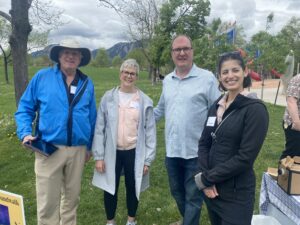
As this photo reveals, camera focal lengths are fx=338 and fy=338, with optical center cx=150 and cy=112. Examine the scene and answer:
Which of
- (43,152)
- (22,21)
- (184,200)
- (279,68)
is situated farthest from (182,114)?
(279,68)

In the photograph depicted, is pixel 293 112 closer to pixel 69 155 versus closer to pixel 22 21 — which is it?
pixel 69 155

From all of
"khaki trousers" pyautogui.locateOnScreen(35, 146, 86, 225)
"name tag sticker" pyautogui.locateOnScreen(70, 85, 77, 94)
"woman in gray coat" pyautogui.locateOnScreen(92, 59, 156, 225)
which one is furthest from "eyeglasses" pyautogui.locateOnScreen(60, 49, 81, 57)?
"khaki trousers" pyautogui.locateOnScreen(35, 146, 86, 225)

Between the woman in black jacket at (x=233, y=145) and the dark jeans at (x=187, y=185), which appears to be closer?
the woman in black jacket at (x=233, y=145)

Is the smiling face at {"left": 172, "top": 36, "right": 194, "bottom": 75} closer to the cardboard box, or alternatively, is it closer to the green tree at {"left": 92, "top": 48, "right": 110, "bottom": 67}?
the cardboard box

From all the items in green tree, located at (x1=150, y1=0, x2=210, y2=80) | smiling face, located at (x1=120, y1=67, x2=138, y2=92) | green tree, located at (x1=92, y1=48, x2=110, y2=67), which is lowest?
green tree, located at (x1=92, y1=48, x2=110, y2=67)

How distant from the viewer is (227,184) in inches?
99.0

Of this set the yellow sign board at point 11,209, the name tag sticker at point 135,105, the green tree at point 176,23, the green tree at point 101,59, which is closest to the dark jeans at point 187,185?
the name tag sticker at point 135,105

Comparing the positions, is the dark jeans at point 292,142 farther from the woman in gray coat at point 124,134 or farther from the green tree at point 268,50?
the green tree at point 268,50

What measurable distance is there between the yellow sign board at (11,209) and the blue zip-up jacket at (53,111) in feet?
2.10

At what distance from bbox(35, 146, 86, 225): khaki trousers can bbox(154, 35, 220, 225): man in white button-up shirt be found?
3.18ft

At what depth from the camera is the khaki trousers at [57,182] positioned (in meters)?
3.32

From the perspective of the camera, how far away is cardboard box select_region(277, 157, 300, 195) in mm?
2926

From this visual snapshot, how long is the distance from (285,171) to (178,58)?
58.6 inches

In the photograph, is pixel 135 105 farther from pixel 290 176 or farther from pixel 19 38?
pixel 19 38
